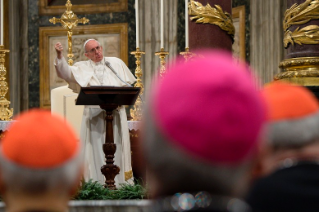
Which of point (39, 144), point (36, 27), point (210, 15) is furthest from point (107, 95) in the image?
point (36, 27)

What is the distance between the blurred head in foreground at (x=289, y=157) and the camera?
4.81 feet

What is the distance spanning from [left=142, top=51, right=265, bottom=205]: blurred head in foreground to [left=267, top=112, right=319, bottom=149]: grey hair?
1.14 ft

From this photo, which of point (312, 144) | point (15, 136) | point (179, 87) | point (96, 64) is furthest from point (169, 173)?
point (96, 64)

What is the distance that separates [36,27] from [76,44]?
0.92 metres

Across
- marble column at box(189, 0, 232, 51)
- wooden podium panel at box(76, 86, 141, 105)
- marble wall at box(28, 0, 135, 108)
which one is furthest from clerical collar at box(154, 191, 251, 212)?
marble wall at box(28, 0, 135, 108)

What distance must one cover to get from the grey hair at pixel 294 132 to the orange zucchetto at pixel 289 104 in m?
0.02

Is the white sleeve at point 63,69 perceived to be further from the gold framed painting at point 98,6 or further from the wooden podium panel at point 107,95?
the gold framed painting at point 98,6

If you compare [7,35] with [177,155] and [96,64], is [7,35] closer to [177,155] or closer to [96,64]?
[96,64]

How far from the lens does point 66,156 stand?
134cm

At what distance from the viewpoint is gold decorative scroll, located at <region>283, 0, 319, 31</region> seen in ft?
19.2

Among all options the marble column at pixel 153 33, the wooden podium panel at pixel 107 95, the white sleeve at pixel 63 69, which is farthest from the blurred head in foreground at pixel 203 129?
the marble column at pixel 153 33

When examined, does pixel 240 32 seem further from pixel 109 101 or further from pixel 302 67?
pixel 109 101

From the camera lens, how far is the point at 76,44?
38.5 ft

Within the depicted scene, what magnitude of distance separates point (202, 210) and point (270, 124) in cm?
44
